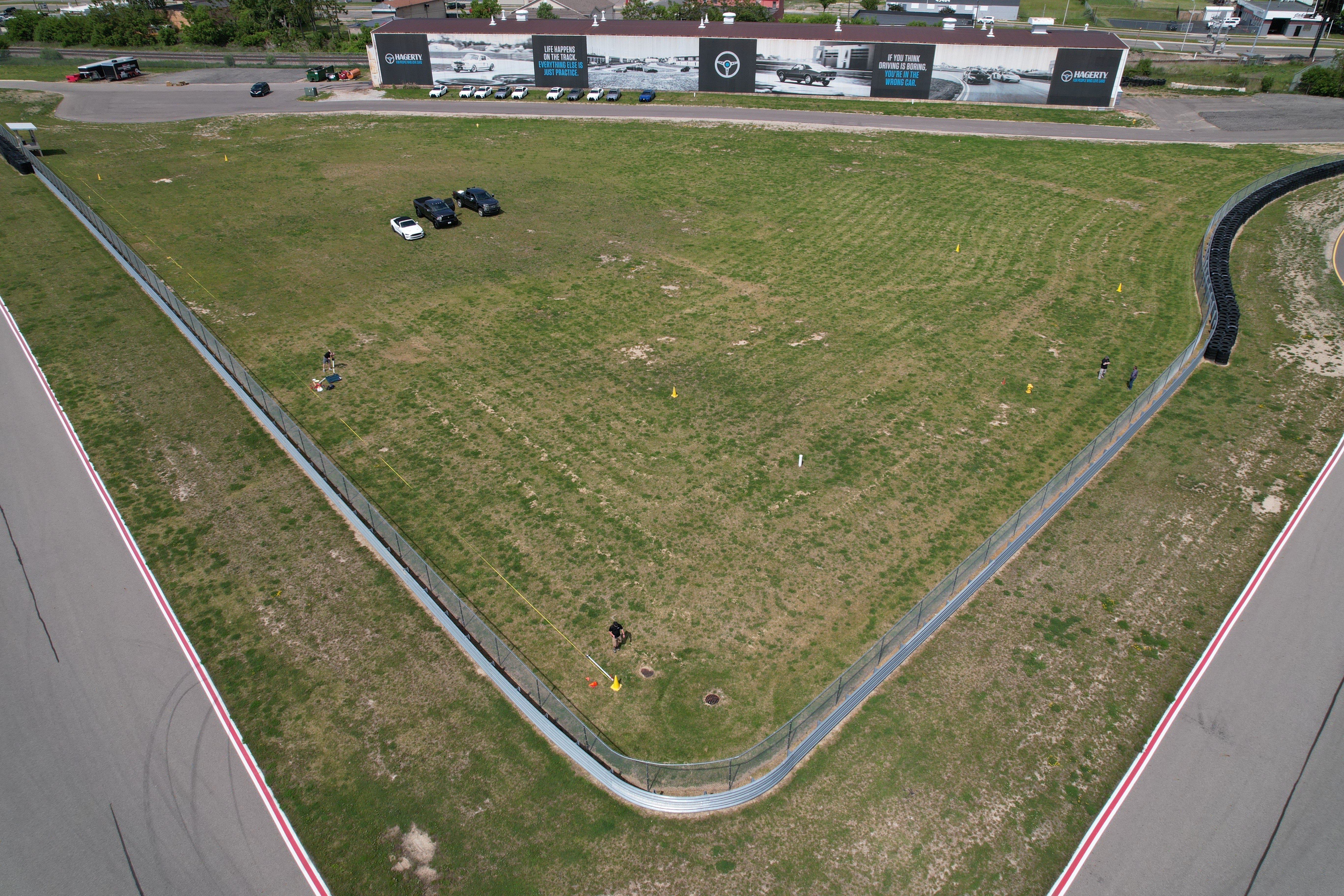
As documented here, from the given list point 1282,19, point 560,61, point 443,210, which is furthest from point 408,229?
point 1282,19

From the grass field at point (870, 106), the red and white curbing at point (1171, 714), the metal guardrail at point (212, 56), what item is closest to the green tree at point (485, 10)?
the metal guardrail at point (212, 56)

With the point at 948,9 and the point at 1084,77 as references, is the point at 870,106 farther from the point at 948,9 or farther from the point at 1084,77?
the point at 948,9

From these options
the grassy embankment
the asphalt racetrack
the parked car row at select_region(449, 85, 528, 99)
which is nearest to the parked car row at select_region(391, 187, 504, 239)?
the asphalt racetrack

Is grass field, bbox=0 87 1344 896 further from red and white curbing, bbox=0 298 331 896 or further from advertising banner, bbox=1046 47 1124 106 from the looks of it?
advertising banner, bbox=1046 47 1124 106

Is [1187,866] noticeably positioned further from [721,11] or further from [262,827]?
[721,11]

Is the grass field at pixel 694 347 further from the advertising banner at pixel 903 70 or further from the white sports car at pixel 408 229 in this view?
the advertising banner at pixel 903 70
